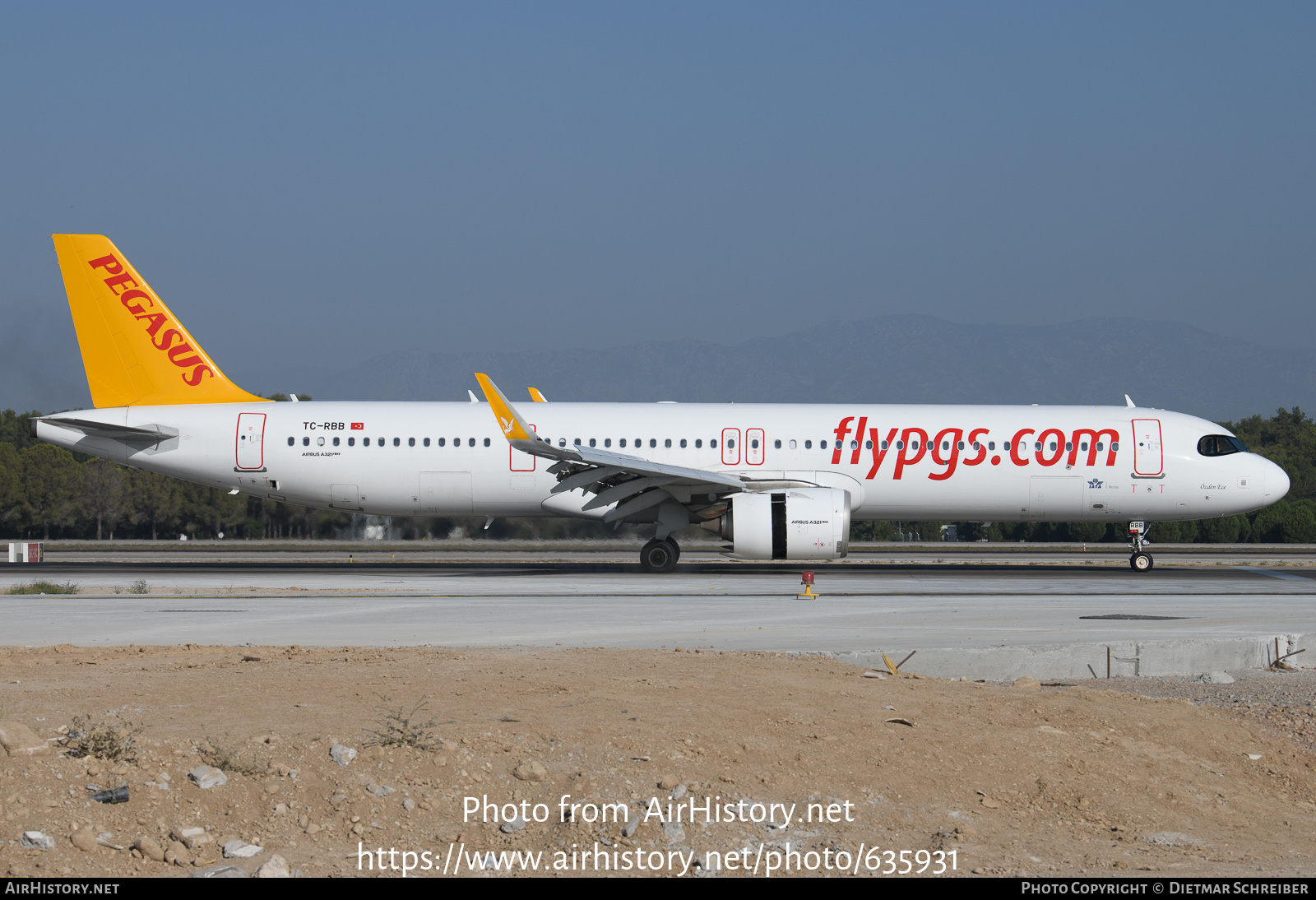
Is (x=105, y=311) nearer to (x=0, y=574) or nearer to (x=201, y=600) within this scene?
(x=0, y=574)

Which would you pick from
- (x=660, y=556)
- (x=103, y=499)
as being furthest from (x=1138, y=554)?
(x=103, y=499)

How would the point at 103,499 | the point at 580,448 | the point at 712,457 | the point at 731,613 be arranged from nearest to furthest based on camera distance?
1. the point at 731,613
2. the point at 580,448
3. the point at 712,457
4. the point at 103,499

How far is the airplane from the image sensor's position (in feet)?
79.5

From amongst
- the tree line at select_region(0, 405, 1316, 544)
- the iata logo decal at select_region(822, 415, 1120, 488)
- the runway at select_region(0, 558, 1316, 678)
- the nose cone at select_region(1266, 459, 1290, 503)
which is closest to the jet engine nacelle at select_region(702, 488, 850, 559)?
the runway at select_region(0, 558, 1316, 678)

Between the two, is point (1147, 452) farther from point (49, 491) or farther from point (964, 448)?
point (49, 491)

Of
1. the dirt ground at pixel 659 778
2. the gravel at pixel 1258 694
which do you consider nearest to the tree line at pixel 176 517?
the gravel at pixel 1258 694

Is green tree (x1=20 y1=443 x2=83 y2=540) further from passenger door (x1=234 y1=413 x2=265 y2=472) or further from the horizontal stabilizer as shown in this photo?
passenger door (x1=234 y1=413 x2=265 y2=472)

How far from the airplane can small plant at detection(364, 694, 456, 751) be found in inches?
644

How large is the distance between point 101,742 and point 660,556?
18025mm

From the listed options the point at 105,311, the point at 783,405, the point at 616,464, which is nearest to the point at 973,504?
the point at 783,405

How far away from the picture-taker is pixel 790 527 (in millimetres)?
21703

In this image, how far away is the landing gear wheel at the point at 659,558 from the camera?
23.8 metres

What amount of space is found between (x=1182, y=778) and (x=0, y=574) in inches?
934

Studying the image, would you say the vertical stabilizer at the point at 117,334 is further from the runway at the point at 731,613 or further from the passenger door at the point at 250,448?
the runway at the point at 731,613
